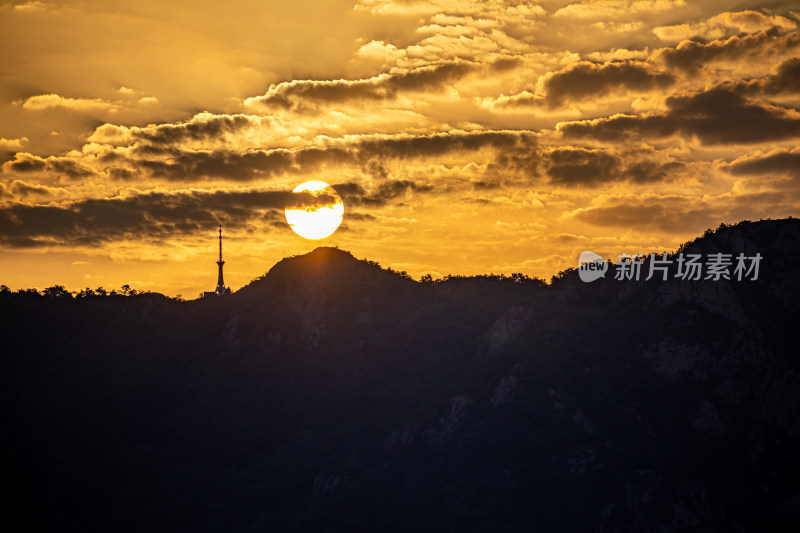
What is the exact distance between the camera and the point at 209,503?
199875 mm

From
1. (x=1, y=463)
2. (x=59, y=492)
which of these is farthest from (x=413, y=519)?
(x=1, y=463)

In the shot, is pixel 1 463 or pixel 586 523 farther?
pixel 1 463

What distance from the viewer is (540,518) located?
18375cm

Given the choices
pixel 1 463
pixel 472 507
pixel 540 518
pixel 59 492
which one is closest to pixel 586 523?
pixel 540 518

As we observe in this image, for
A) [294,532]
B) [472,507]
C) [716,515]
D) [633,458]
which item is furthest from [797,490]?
[294,532]

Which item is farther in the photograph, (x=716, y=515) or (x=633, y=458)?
(x=633, y=458)

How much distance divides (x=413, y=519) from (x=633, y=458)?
143ft

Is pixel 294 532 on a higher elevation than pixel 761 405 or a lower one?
lower

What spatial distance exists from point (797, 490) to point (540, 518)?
46293 millimetres

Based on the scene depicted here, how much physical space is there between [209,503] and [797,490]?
367ft

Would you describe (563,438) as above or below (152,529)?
above

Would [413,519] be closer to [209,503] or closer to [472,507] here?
[472,507]

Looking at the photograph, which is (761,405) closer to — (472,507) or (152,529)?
(472,507)

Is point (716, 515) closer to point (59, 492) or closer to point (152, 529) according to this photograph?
point (152, 529)
